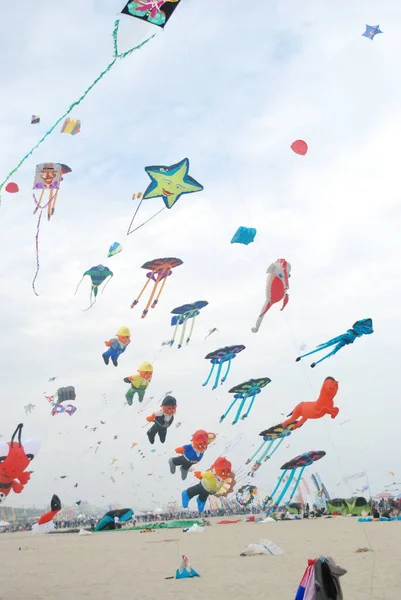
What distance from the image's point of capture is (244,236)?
12.0m

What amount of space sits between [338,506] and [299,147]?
84.0 ft

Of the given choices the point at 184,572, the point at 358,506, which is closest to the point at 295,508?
the point at 358,506

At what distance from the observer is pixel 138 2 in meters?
7.02

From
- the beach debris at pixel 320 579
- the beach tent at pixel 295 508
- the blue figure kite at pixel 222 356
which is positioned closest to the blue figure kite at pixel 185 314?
the blue figure kite at pixel 222 356

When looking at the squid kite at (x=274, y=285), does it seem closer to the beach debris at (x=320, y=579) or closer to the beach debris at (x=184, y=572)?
the beach debris at (x=184, y=572)

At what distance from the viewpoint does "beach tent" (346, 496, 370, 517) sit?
2897 cm

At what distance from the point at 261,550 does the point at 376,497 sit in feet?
87.6

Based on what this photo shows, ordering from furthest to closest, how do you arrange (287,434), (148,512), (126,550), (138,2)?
(148,512) → (287,434) → (126,550) → (138,2)

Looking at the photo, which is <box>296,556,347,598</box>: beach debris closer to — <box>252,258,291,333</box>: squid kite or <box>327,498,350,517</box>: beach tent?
<box>252,258,291,333</box>: squid kite

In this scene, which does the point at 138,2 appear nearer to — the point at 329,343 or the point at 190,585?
the point at 329,343

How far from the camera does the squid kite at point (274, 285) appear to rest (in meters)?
11.4

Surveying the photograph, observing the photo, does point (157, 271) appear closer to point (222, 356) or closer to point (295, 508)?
point (222, 356)

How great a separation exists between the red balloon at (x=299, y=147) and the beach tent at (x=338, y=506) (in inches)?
970

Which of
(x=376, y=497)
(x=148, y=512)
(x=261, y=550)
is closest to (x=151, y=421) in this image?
(x=261, y=550)
